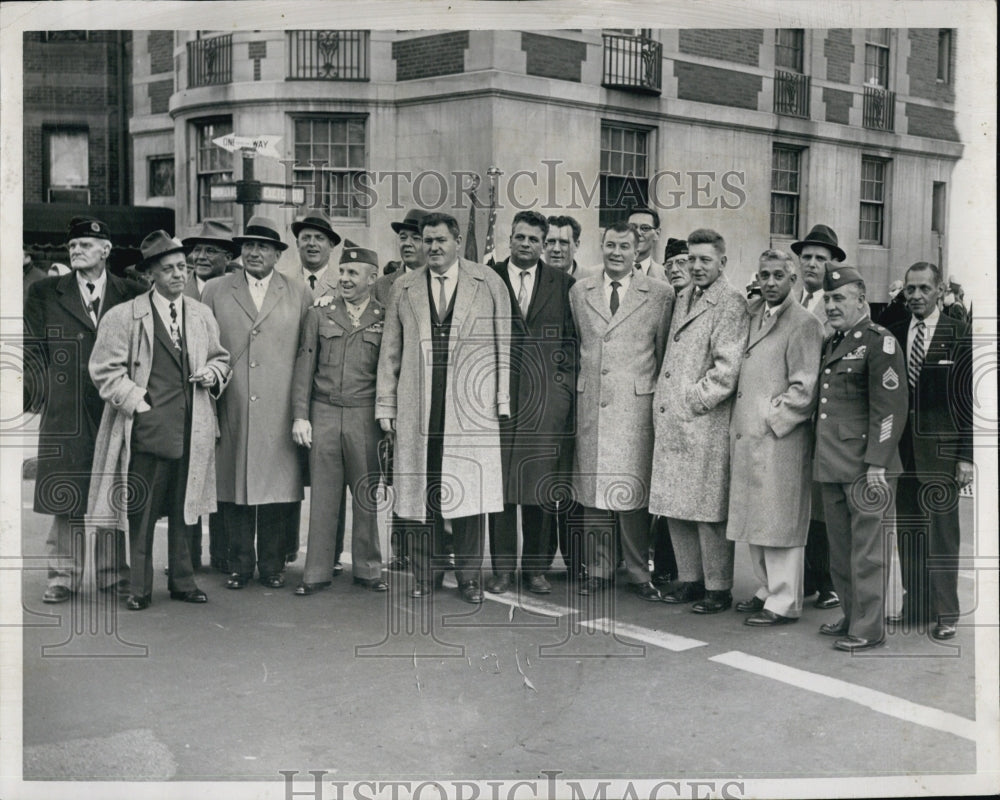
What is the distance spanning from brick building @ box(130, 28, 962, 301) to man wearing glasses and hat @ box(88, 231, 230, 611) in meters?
0.52

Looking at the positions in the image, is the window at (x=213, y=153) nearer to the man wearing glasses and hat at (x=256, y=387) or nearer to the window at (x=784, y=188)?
the man wearing glasses and hat at (x=256, y=387)

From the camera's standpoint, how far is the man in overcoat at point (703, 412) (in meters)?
5.52

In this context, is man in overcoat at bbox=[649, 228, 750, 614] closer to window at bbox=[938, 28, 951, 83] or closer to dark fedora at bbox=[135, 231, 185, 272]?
window at bbox=[938, 28, 951, 83]

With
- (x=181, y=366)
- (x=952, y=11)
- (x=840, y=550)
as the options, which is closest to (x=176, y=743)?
(x=181, y=366)

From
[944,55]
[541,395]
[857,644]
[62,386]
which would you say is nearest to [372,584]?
[541,395]

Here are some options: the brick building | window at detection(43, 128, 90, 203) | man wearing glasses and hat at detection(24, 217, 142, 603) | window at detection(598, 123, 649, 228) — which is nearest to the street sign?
the brick building

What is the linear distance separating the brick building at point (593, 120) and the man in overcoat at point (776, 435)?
0.29 m

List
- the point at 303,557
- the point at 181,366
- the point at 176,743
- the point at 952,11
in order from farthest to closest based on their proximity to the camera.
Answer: the point at 303,557 < the point at 181,366 < the point at 952,11 < the point at 176,743

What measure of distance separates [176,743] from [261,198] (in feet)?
8.22

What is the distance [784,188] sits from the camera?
545cm

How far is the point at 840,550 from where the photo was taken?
17.3ft

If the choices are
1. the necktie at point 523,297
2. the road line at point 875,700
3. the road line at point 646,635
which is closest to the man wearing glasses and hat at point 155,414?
the necktie at point 523,297

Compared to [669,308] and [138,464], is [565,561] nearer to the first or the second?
[669,308]

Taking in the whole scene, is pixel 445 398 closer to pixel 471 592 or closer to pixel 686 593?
pixel 471 592
